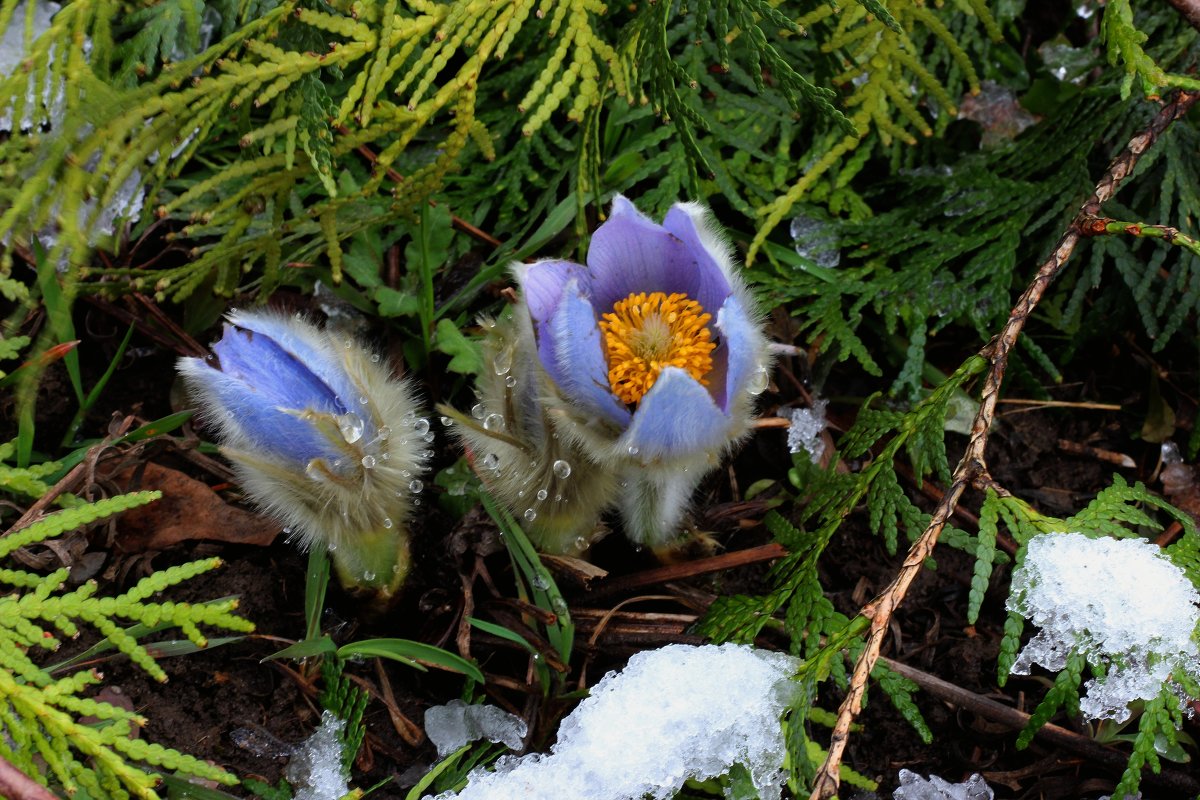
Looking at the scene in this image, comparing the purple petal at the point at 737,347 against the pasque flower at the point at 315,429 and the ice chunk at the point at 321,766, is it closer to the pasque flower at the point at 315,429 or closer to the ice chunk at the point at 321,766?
the pasque flower at the point at 315,429

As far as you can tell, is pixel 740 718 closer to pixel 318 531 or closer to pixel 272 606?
pixel 318 531

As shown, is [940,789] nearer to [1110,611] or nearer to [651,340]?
[1110,611]

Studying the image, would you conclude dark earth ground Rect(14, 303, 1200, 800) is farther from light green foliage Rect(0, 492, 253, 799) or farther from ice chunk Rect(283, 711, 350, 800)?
light green foliage Rect(0, 492, 253, 799)

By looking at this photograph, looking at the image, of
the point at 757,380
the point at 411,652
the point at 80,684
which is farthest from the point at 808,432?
the point at 80,684

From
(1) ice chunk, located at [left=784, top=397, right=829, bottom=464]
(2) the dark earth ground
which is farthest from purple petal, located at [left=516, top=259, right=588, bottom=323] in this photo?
(1) ice chunk, located at [left=784, top=397, right=829, bottom=464]

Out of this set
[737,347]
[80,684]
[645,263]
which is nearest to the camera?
[80,684]
